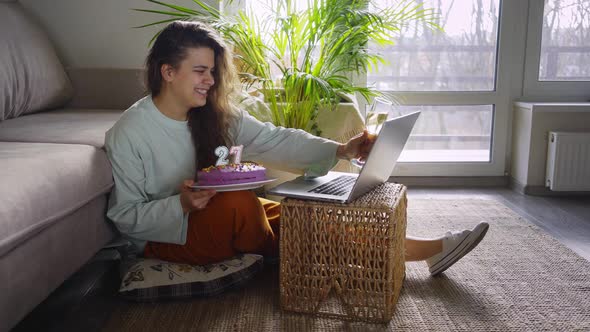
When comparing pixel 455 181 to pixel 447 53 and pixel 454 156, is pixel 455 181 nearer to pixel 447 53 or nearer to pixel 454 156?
pixel 454 156

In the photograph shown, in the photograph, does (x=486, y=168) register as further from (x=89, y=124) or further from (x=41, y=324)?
(x=41, y=324)

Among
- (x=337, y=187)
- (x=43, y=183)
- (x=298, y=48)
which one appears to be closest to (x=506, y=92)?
Result: (x=298, y=48)

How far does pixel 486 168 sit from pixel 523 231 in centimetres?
103

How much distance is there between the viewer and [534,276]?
1752 millimetres

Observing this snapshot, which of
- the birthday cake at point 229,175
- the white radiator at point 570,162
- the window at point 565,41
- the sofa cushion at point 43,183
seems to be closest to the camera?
the sofa cushion at point 43,183

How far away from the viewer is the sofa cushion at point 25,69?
6.93ft

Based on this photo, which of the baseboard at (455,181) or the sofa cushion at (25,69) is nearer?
the sofa cushion at (25,69)

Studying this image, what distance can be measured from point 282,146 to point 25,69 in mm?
1212

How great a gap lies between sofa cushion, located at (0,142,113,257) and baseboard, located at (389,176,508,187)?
80.9 inches

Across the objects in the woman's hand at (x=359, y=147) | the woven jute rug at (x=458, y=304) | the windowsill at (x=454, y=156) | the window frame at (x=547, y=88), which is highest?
the window frame at (x=547, y=88)

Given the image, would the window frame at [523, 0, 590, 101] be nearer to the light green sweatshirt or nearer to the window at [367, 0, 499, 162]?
the window at [367, 0, 499, 162]

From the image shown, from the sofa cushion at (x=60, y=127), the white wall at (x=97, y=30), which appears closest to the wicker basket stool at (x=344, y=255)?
the sofa cushion at (x=60, y=127)

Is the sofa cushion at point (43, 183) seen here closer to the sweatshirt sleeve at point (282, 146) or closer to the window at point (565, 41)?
the sweatshirt sleeve at point (282, 146)

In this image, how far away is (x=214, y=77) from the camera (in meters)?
1.66
